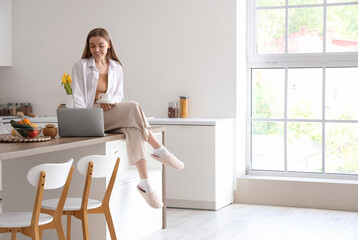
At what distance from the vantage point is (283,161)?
5.56 metres

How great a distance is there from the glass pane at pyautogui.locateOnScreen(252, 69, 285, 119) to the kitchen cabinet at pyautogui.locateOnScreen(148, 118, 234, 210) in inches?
19.7

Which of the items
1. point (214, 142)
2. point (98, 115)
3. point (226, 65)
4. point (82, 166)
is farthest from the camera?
point (226, 65)

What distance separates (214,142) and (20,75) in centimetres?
237

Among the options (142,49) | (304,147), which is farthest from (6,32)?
(304,147)

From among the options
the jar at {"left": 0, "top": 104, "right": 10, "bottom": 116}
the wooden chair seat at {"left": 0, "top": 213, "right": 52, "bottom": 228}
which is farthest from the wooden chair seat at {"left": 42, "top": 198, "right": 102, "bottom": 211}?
the jar at {"left": 0, "top": 104, "right": 10, "bottom": 116}

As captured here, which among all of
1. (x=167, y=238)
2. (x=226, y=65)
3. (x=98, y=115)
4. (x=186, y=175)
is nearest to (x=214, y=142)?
(x=186, y=175)

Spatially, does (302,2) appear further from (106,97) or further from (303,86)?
(106,97)

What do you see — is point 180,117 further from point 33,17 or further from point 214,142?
point 33,17

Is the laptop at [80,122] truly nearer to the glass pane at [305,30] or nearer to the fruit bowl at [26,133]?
the fruit bowl at [26,133]

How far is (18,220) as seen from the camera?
2.79 m

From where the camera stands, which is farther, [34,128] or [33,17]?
[33,17]

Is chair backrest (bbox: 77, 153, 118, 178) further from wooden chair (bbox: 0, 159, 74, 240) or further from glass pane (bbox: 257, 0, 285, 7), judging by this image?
glass pane (bbox: 257, 0, 285, 7)

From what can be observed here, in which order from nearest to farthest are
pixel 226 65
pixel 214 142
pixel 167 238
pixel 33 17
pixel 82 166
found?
pixel 82 166 → pixel 167 238 → pixel 214 142 → pixel 226 65 → pixel 33 17

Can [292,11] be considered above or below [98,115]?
above
